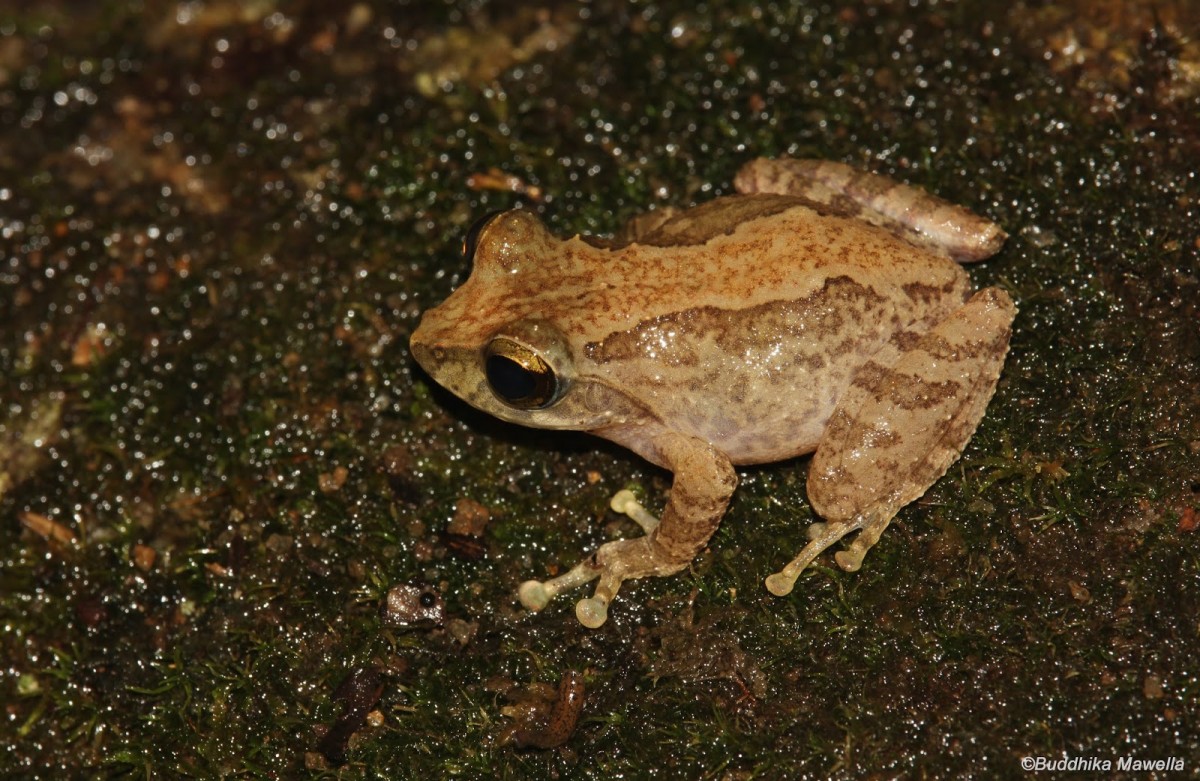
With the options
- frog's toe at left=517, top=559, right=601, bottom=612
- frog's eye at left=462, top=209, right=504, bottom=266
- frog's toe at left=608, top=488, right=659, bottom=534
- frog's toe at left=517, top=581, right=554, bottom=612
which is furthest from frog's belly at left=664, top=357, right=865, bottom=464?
frog's eye at left=462, top=209, right=504, bottom=266

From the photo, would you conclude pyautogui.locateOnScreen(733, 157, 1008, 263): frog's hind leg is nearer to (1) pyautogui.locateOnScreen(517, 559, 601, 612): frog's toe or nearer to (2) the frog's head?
(2) the frog's head

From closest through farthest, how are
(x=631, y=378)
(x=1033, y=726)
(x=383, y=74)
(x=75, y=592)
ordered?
(x=1033, y=726), (x=631, y=378), (x=75, y=592), (x=383, y=74)

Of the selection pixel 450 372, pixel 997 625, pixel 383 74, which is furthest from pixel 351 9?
pixel 997 625

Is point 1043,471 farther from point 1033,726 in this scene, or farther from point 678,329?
point 678,329

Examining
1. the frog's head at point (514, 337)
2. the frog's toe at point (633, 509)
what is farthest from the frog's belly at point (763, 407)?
the frog's toe at point (633, 509)

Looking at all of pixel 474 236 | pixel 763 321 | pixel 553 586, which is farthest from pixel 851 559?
pixel 474 236

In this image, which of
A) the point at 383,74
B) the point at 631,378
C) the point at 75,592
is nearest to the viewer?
the point at 631,378

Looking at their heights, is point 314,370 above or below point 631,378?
below
